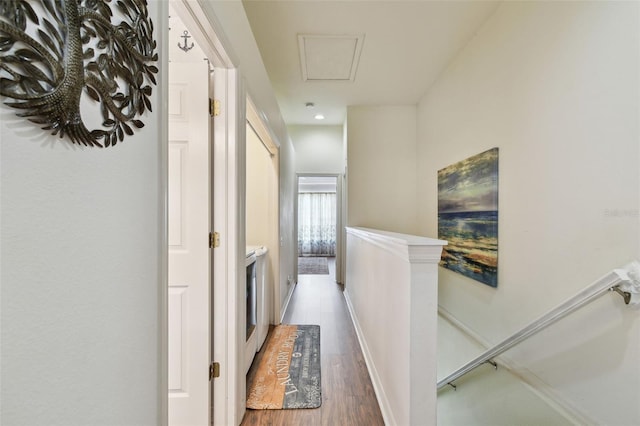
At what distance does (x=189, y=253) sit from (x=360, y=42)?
2444mm

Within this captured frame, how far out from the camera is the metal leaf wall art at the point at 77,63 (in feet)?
1.25

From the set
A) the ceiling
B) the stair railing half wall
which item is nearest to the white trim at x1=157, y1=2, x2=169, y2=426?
the ceiling

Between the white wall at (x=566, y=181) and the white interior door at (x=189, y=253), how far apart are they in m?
2.08

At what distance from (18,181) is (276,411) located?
186 centimetres

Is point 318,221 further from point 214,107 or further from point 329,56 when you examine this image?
point 214,107

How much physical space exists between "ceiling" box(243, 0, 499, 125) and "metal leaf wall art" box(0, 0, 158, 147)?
1.96m

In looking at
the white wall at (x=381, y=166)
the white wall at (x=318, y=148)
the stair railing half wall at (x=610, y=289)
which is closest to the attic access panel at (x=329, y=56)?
the white wall at (x=381, y=166)

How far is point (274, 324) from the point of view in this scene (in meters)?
3.00

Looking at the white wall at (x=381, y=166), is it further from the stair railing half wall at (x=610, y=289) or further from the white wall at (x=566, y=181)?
the stair railing half wall at (x=610, y=289)

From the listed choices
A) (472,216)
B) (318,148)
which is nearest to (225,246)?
(472,216)

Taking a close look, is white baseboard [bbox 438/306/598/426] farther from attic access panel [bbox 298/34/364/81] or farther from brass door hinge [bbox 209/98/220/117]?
attic access panel [bbox 298/34/364/81]

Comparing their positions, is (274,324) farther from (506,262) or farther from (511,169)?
(511,169)

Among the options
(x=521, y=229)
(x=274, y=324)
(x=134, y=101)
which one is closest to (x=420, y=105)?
(x=521, y=229)

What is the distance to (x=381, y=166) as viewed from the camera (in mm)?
4078
